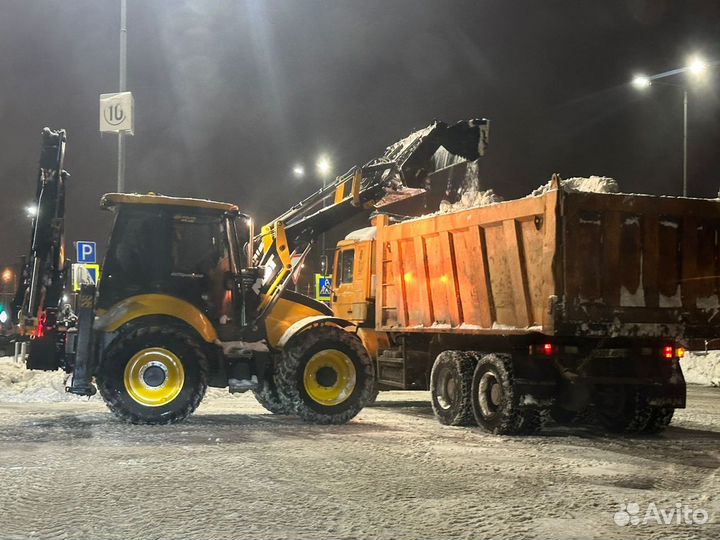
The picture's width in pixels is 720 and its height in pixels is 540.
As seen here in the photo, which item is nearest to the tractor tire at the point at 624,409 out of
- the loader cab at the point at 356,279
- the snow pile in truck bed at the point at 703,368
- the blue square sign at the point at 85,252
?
the loader cab at the point at 356,279

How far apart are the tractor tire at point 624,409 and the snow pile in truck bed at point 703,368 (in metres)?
10.5

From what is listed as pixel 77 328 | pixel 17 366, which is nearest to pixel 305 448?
pixel 77 328

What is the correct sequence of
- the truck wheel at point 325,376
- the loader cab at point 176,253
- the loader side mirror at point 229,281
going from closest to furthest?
the loader cab at point 176,253 → the truck wheel at point 325,376 → the loader side mirror at point 229,281

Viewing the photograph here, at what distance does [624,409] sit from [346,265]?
19.5ft

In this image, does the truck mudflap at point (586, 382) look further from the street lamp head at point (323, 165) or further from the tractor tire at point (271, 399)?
the street lamp head at point (323, 165)

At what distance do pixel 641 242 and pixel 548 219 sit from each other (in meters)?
1.35

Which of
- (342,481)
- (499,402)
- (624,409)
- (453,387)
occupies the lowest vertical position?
(342,481)

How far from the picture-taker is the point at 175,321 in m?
9.96

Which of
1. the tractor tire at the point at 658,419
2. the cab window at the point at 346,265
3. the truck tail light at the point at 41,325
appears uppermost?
the cab window at the point at 346,265

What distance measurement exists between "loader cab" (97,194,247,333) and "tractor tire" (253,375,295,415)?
3.19ft

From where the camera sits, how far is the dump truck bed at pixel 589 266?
9023 mm

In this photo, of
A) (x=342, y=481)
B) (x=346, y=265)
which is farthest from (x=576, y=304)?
(x=346, y=265)

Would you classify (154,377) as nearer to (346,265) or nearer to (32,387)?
(346,265)

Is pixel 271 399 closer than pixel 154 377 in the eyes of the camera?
No
